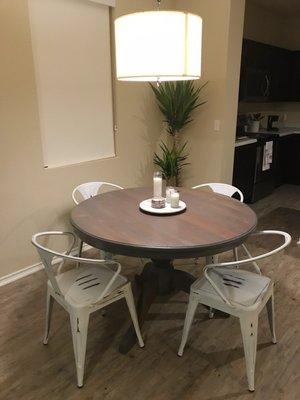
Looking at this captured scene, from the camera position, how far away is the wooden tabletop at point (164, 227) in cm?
154

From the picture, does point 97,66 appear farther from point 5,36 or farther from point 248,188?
point 248,188

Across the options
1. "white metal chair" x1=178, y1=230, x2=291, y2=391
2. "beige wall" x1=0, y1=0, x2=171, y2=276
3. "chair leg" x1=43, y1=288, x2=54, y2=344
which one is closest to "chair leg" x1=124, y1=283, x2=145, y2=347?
"white metal chair" x1=178, y1=230, x2=291, y2=391

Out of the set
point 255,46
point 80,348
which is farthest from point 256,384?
point 255,46

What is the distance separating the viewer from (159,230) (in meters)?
1.71

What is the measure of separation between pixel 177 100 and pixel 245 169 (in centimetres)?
150

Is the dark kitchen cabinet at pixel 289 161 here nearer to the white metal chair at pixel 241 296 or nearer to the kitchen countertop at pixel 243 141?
the kitchen countertop at pixel 243 141

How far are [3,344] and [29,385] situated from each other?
1.30 feet

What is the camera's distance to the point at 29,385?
65.7 inches

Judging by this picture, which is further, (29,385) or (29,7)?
(29,7)

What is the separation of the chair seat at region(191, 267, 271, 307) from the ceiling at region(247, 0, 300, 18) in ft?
14.6

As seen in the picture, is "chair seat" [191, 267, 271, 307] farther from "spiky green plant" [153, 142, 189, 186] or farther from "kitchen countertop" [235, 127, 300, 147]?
"kitchen countertop" [235, 127, 300, 147]

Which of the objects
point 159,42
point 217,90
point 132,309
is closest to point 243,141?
point 217,90

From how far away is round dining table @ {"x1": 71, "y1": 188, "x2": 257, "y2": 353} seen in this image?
1548mm

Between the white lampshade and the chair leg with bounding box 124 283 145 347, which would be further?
the chair leg with bounding box 124 283 145 347
